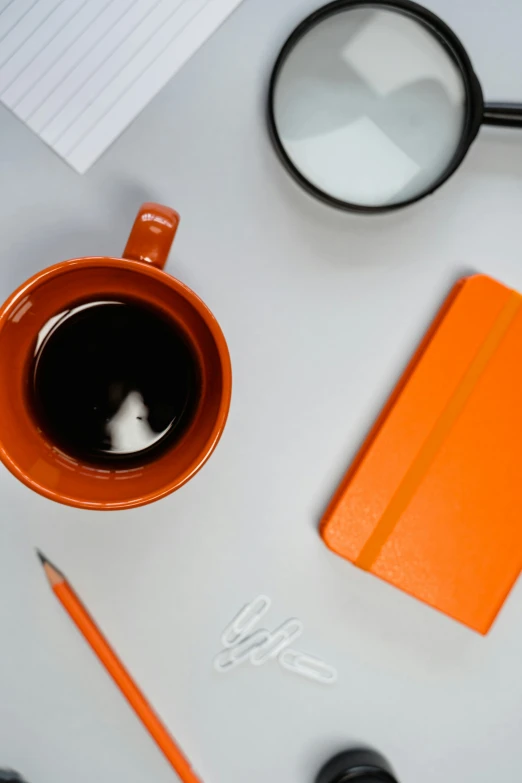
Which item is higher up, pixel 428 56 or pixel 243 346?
pixel 428 56

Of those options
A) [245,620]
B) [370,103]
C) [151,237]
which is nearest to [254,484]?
[245,620]

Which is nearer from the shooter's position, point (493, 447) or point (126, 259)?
point (126, 259)

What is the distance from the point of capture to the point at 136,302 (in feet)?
1.74

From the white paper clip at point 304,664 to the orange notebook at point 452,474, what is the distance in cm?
11

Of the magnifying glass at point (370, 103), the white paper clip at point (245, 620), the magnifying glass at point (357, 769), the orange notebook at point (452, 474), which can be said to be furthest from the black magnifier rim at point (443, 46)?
the magnifying glass at point (357, 769)

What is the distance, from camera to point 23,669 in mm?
583

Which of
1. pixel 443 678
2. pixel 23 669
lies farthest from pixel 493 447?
pixel 23 669

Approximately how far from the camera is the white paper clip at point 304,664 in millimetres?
597

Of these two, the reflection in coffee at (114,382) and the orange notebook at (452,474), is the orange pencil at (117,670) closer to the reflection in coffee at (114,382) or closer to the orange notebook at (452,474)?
the reflection in coffee at (114,382)

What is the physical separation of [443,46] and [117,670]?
65 cm

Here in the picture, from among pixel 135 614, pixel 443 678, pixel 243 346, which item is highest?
pixel 243 346

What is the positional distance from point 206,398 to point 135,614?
0.24 m

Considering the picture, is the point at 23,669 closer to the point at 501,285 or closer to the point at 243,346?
the point at 243,346

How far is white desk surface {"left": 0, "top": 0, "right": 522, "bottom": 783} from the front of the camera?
545mm
